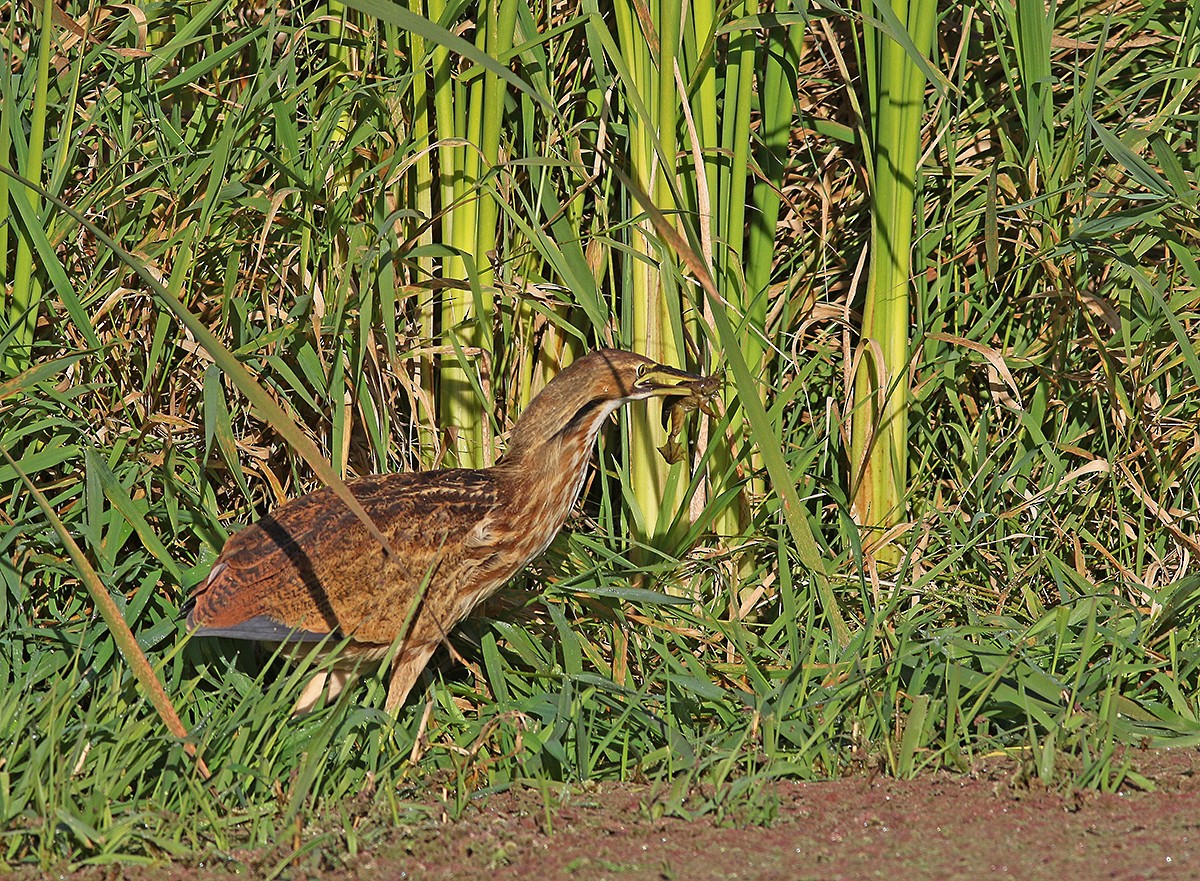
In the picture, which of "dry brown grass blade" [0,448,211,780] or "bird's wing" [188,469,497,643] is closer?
"dry brown grass blade" [0,448,211,780]

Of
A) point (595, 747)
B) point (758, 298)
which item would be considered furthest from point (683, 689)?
point (758, 298)

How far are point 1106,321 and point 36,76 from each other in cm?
263

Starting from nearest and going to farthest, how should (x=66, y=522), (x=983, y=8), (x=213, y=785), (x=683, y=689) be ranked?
1. (x=213, y=785)
2. (x=683, y=689)
3. (x=66, y=522)
4. (x=983, y=8)

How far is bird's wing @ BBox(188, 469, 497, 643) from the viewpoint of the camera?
298 cm

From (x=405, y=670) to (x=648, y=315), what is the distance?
1.04 meters

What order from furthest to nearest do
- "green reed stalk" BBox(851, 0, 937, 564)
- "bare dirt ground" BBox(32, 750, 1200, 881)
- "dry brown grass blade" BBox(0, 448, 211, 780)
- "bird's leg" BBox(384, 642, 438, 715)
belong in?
1. "green reed stalk" BBox(851, 0, 937, 564)
2. "bird's leg" BBox(384, 642, 438, 715)
3. "dry brown grass blade" BBox(0, 448, 211, 780)
4. "bare dirt ground" BBox(32, 750, 1200, 881)

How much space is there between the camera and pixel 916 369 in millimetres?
3598

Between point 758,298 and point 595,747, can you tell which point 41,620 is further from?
point 758,298

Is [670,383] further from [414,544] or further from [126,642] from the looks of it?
[126,642]

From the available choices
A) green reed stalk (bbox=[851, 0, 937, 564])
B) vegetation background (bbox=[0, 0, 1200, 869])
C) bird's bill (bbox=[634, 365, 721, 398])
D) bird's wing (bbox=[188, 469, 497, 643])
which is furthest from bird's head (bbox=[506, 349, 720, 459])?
green reed stalk (bbox=[851, 0, 937, 564])

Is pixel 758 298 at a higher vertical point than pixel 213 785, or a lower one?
higher

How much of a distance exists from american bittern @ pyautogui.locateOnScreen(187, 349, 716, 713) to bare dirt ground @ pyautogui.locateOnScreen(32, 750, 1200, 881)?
1.72ft

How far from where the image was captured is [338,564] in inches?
121

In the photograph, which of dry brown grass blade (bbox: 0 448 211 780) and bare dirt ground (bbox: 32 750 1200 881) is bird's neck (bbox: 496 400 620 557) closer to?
bare dirt ground (bbox: 32 750 1200 881)
